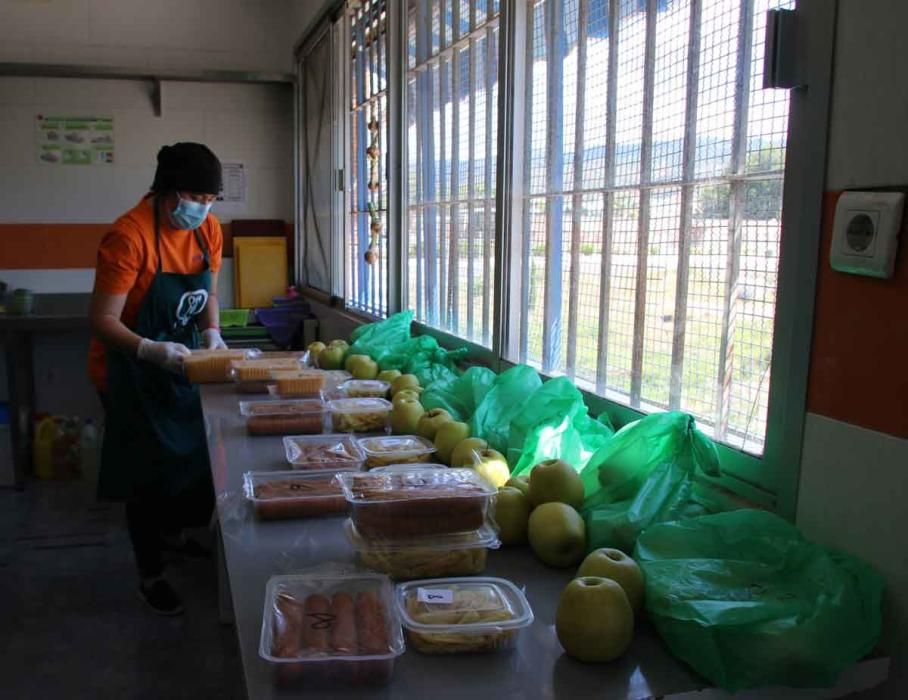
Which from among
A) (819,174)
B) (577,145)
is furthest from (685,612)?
(577,145)

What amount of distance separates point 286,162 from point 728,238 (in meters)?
4.18

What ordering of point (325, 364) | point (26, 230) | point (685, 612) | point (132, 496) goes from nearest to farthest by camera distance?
1. point (685, 612)
2. point (132, 496)
3. point (325, 364)
4. point (26, 230)

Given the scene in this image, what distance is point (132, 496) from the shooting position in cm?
260

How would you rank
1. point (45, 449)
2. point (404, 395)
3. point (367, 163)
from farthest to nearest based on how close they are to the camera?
point (45, 449), point (367, 163), point (404, 395)

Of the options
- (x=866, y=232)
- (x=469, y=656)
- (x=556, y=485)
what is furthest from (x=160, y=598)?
(x=866, y=232)

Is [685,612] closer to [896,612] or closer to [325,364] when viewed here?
[896,612]

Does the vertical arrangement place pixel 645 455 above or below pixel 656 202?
below

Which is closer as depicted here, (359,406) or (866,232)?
(866,232)

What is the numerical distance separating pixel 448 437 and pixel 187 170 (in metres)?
1.30

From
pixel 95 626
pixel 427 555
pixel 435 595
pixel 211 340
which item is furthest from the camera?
pixel 211 340

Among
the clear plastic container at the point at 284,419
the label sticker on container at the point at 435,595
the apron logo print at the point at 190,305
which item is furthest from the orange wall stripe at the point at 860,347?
the apron logo print at the point at 190,305

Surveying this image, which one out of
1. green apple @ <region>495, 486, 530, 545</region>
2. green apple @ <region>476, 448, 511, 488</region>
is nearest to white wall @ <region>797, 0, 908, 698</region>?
green apple @ <region>495, 486, 530, 545</region>

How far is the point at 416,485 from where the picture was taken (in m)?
1.28

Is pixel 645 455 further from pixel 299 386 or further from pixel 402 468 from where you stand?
pixel 299 386
